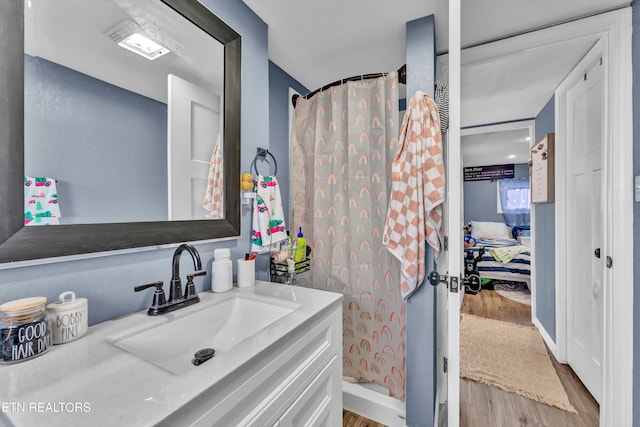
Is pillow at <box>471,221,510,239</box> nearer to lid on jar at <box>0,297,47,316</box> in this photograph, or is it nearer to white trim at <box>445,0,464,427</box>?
white trim at <box>445,0,464,427</box>

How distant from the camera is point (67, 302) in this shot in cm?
75

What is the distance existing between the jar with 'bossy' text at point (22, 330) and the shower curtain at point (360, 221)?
54.3 inches

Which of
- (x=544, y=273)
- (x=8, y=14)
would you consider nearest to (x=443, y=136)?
(x=8, y=14)

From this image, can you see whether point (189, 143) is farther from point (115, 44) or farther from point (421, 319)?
point (421, 319)

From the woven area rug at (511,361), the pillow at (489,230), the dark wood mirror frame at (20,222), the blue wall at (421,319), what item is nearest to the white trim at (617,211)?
the woven area rug at (511,361)

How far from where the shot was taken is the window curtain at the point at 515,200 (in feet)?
19.3

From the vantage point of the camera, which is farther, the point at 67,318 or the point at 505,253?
the point at 505,253

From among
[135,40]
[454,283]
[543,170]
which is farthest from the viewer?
[543,170]

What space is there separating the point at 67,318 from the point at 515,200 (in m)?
7.31

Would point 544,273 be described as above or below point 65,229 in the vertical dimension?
below

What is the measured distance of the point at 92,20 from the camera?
87 cm

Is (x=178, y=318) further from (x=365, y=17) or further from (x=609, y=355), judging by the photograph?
(x=609, y=355)

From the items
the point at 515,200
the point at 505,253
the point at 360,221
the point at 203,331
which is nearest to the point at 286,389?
the point at 203,331

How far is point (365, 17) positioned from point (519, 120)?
247 centimetres
